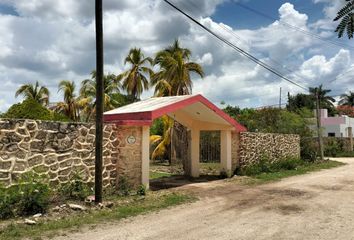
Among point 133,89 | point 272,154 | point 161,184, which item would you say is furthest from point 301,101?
point 161,184

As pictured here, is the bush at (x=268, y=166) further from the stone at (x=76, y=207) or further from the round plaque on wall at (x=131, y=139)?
the stone at (x=76, y=207)

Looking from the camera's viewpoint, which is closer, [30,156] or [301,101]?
[30,156]

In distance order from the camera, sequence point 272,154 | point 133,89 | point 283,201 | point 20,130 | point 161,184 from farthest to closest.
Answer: point 133,89 → point 272,154 → point 161,184 → point 283,201 → point 20,130

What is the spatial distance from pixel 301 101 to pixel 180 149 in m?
49.0

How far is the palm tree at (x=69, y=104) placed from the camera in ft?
113

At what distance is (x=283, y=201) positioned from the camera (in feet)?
37.7

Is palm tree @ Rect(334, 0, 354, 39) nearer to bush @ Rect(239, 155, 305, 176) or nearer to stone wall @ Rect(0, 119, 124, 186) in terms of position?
stone wall @ Rect(0, 119, 124, 186)

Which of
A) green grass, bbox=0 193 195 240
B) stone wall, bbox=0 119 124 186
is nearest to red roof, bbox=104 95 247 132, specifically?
stone wall, bbox=0 119 124 186

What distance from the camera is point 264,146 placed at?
69.1ft

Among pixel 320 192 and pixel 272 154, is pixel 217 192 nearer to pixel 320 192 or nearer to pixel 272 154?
pixel 320 192

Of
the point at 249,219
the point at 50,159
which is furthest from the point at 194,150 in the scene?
the point at 249,219

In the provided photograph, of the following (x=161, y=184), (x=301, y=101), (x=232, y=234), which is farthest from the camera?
(x=301, y=101)

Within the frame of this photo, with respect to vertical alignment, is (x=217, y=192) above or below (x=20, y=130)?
below

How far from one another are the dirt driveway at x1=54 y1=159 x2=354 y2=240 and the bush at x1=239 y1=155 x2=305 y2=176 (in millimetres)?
4898
